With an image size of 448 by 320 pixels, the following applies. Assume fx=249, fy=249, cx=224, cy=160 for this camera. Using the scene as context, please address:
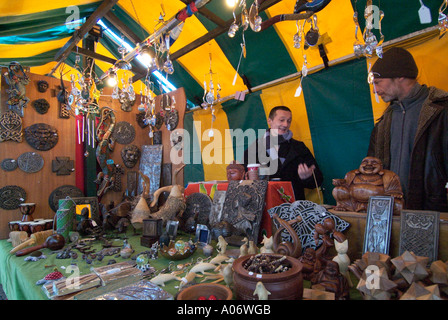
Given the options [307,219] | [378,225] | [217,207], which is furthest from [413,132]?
[217,207]

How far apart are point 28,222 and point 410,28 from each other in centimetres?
361

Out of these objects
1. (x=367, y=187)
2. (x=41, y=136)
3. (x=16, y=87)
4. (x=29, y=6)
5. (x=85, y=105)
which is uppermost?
(x=29, y=6)

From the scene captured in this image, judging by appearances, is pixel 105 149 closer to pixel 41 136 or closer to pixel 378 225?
pixel 41 136

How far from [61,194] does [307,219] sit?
8.88 ft

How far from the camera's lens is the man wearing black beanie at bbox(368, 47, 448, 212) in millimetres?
1616

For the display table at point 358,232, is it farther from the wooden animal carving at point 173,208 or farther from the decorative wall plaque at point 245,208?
the wooden animal carving at point 173,208

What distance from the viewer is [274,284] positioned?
86cm

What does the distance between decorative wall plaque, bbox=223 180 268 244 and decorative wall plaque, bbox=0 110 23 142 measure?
232cm

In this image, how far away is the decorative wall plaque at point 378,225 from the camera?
1.18m

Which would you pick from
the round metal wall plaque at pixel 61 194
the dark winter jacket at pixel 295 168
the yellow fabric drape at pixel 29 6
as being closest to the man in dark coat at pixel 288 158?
the dark winter jacket at pixel 295 168

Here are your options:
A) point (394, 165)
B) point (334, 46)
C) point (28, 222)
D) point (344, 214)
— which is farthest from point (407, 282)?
point (28, 222)

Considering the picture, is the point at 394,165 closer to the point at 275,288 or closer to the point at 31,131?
the point at 275,288

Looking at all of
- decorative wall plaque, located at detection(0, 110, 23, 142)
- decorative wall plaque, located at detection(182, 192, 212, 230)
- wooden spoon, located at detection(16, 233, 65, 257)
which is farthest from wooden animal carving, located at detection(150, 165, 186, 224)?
decorative wall plaque, located at detection(0, 110, 23, 142)

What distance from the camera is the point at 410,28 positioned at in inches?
75.2
